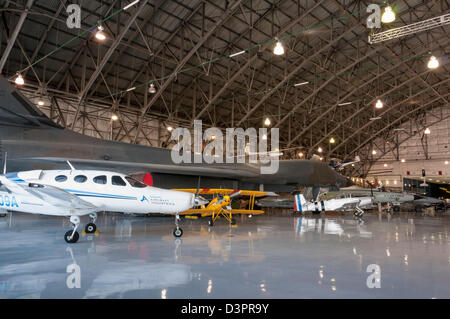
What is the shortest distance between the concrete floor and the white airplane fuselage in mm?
848

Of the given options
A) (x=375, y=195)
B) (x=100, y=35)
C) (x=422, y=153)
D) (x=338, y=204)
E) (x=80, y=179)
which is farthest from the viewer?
(x=422, y=153)

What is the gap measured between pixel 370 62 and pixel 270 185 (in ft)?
68.5

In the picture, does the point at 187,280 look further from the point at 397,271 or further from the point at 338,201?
the point at 338,201

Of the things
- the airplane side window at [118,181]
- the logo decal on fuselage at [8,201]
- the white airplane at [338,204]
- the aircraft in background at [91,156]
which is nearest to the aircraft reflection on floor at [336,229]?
the white airplane at [338,204]

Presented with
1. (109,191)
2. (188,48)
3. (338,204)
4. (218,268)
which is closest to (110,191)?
(109,191)

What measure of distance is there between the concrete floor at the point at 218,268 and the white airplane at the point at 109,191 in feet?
2.75

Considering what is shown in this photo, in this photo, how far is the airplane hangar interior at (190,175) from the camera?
13.9 feet

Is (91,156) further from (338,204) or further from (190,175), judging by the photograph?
(338,204)

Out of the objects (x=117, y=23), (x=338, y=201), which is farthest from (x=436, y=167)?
(x=117, y=23)

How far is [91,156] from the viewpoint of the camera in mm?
11086

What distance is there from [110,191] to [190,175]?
5.75 m

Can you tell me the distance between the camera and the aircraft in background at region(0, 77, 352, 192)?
9.77 m

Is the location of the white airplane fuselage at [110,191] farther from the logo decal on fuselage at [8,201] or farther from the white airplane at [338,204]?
the white airplane at [338,204]

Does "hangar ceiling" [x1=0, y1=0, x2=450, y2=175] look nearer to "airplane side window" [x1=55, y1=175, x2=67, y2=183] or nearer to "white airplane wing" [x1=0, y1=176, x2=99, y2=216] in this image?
"airplane side window" [x1=55, y1=175, x2=67, y2=183]
